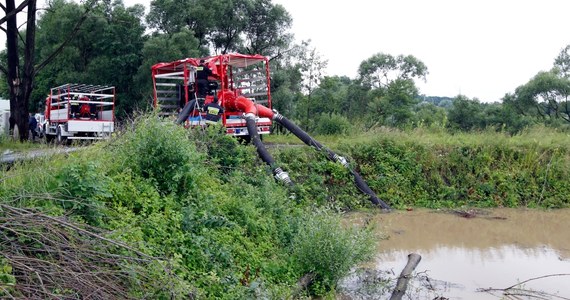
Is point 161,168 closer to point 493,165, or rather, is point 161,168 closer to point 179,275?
point 179,275

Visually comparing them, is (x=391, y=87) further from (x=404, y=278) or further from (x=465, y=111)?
(x=404, y=278)

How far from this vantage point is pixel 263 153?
39.4ft

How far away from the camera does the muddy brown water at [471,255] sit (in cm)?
759

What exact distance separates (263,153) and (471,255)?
4758 mm

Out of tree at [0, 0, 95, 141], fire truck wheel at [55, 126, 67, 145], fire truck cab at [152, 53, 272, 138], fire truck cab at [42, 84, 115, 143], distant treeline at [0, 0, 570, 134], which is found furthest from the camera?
distant treeline at [0, 0, 570, 134]

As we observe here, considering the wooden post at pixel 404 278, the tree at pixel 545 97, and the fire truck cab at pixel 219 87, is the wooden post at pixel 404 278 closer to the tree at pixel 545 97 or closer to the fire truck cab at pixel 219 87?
the fire truck cab at pixel 219 87

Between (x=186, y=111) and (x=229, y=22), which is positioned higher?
(x=229, y=22)

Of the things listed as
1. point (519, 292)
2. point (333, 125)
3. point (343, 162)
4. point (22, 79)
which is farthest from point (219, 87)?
point (22, 79)

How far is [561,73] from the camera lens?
36312 millimetres

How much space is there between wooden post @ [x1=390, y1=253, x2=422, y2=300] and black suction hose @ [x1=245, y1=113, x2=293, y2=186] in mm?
3746

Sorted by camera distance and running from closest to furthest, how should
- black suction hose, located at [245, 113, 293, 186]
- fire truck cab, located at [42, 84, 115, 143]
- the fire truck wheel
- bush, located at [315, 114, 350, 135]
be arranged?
black suction hose, located at [245, 113, 293, 186], bush, located at [315, 114, 350, 135], fire truck cab, located at [42, 84, 115, 143], the fire truck wheel

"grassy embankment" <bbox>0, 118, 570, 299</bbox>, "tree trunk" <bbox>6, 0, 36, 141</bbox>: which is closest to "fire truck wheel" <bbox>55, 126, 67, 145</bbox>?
"tree trunk" <bbox>6, 0, 36, 141</bbox>

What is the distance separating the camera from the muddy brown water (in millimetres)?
7590

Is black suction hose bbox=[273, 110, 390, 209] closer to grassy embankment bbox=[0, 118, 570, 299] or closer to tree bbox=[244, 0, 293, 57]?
grassy embankment bbox=[0, 118, 570, 299]
